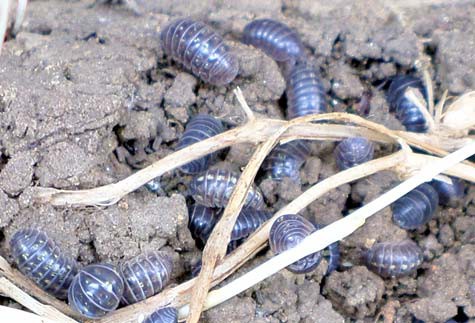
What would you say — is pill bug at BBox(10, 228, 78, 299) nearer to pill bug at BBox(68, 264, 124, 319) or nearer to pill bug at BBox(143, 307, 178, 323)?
pill bug at BBox(68, 264, 124, 319)

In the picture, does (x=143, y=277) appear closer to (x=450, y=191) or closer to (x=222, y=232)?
(x=222, y=232)

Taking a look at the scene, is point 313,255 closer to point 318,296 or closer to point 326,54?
point 318,296

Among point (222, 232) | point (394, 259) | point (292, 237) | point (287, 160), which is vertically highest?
point (287, 160)

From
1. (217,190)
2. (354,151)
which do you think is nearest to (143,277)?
(217,190)

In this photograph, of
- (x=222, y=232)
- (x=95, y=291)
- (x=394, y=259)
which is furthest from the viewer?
(x=394, y=259)

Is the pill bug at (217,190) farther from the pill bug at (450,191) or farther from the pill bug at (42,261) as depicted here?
the pill bug at (450,191)

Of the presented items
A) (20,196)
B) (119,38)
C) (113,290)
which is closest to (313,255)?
(113,290)

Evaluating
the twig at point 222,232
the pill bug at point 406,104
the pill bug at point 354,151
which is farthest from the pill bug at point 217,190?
the pill bug at point 406,104
